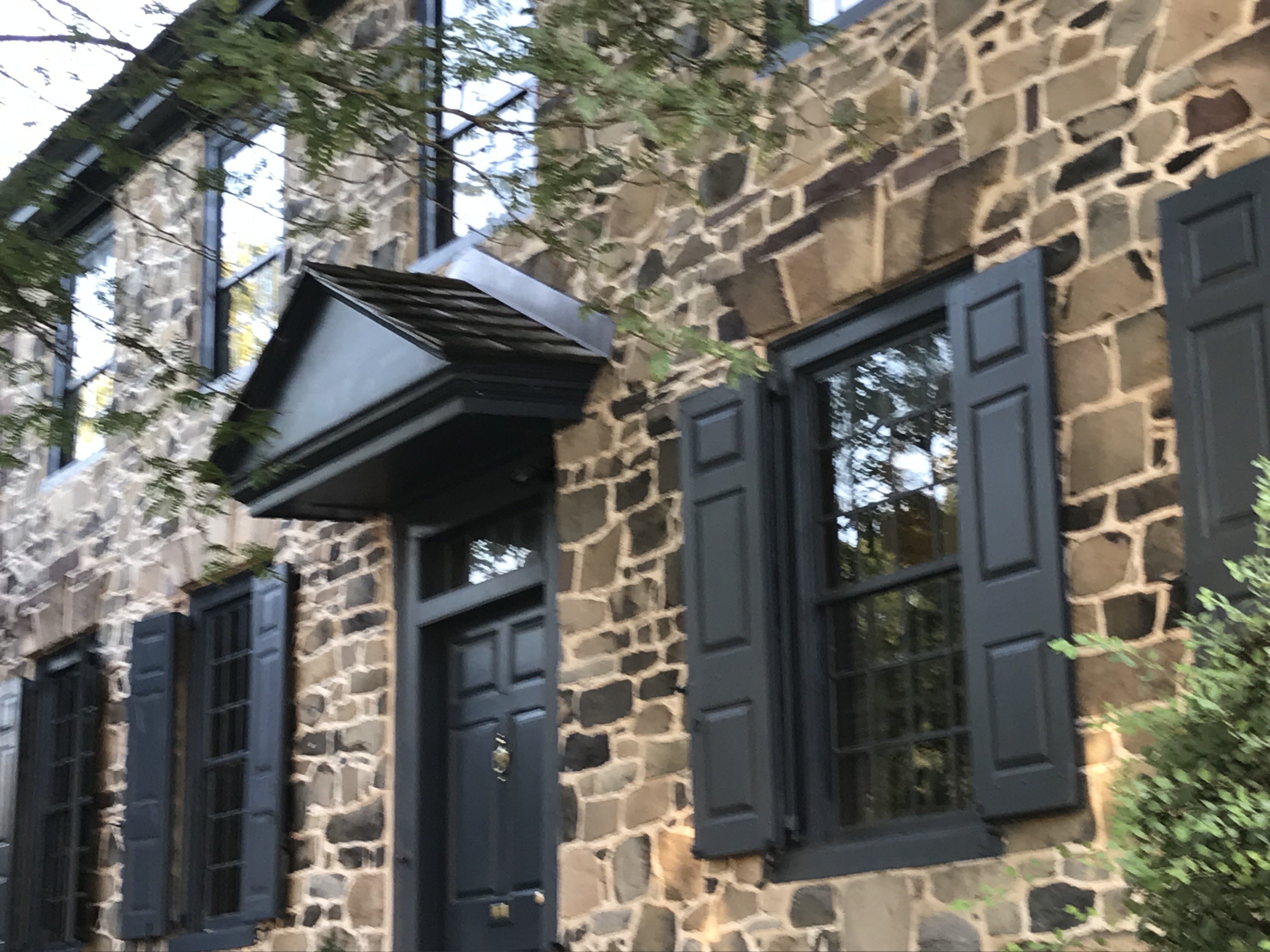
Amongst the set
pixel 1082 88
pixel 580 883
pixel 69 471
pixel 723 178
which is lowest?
pixel 580 883

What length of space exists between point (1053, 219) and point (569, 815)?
326cm

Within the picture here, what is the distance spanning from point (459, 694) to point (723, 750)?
2.35 metres

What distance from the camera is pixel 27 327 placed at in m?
5.43

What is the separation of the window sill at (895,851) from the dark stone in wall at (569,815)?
1.26 meters

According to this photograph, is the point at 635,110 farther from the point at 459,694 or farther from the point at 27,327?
the point at 459,694

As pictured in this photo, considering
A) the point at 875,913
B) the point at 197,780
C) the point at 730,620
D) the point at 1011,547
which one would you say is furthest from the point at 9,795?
the point at 1011,547

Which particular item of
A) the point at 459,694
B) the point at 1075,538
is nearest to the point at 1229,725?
the point at 1075,538

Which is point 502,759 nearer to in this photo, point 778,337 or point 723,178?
point 778,337

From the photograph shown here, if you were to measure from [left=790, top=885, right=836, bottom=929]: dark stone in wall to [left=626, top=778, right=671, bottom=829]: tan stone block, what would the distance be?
798 mm

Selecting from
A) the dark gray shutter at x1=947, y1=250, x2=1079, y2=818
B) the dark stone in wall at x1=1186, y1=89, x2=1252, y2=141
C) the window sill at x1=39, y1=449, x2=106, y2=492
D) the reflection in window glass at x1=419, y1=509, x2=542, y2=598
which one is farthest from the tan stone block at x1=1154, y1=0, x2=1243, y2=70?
the window sill at x1=39, y1=449, x2=106, y2=492

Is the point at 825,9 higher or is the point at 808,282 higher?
the point at 825,9

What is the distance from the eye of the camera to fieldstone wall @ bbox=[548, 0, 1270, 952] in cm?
529

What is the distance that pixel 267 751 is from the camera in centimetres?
951

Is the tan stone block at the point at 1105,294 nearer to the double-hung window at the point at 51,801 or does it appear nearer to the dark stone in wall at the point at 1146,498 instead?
the dark stone in wall at the point at 1146,498
